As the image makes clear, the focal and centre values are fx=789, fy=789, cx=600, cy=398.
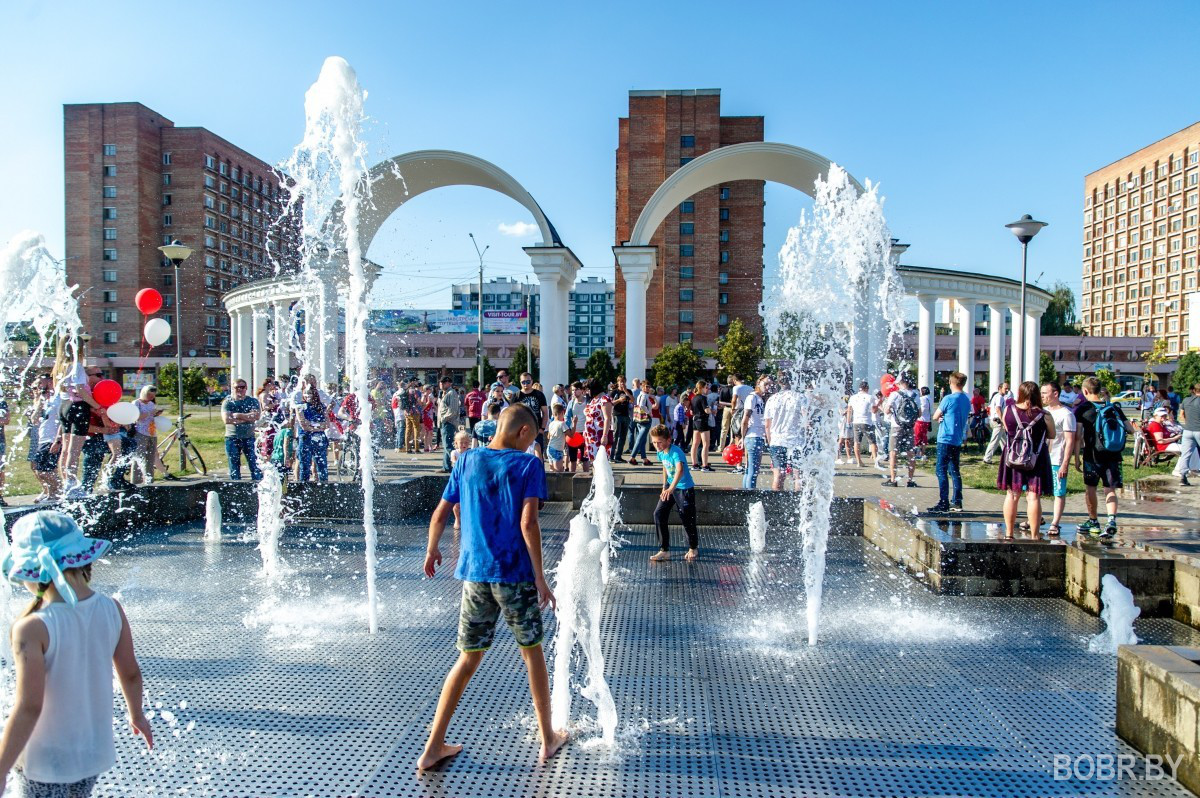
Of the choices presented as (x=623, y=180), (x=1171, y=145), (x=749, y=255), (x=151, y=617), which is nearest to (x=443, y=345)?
(x=623, y=180)

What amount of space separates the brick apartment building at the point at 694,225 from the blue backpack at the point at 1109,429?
58.4 metres

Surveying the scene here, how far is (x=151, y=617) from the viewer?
584 cm

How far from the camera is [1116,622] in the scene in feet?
17.7

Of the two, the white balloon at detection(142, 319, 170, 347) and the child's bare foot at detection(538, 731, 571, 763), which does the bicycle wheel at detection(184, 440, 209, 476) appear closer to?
the white balloon at detection(142, 319, 170, 347)

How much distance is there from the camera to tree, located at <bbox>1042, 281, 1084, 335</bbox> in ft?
292

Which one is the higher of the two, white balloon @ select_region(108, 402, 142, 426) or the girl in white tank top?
white balloon @ select_region(108, 402, 142, 426)

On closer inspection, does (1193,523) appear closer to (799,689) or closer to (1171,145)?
(799,689)

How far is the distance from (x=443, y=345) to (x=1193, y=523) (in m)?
67.1

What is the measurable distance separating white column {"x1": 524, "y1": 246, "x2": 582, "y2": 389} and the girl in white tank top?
49.7 ft

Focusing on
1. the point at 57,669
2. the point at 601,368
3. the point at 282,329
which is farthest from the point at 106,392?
the point at 601,368

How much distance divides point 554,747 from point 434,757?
0.55m

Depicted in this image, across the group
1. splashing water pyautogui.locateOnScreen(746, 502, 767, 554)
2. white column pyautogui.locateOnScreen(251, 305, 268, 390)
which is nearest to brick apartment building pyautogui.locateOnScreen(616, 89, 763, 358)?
white column pyautogui.locateOnScreen(251, 305, 268, 390)

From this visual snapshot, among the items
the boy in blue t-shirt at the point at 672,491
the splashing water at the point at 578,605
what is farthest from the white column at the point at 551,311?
the splashing water at the point at 578,605

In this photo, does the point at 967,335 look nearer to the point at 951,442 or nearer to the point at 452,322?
the point at 951,442
